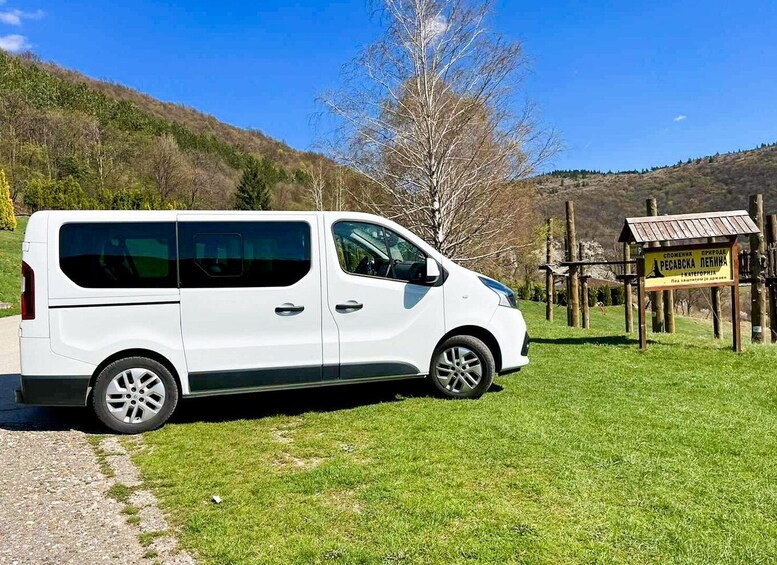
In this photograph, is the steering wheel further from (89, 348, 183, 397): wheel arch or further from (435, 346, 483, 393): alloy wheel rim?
(89, 348, 183, 397): wheel arch

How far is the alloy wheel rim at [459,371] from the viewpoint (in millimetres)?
6227

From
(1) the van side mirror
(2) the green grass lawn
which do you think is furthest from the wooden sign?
(2) the green grass lawn

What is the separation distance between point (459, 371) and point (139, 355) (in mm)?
3292

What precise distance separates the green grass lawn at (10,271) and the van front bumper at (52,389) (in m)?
14.1

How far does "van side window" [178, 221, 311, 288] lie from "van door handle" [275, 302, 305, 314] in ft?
0.69

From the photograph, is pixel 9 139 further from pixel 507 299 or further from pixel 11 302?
pixel 507 299

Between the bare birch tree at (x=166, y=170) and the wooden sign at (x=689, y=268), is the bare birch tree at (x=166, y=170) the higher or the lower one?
the higher one

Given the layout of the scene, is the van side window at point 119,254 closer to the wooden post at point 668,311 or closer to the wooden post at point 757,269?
the wooden post at point 757,269

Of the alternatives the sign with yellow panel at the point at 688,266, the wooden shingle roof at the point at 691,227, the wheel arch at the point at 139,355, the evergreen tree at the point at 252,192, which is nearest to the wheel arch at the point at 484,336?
the wheel arch at the point at 139,355

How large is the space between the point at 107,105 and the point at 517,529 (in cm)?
7449

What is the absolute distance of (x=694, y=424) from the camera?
5.21 meters

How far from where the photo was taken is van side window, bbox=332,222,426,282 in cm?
586

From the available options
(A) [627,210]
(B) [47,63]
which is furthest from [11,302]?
(B) [47,63]

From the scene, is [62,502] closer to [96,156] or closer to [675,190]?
[96,156]
